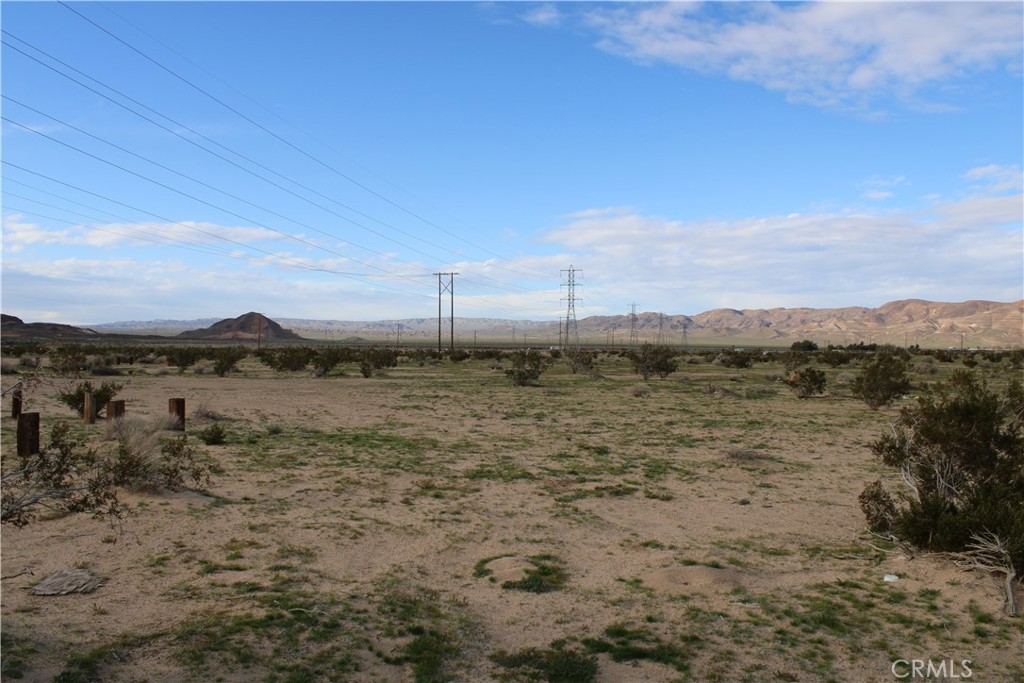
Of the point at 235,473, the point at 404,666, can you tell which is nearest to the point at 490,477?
the point at 235,473

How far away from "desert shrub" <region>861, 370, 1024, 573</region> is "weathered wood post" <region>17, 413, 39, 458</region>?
13.8 m

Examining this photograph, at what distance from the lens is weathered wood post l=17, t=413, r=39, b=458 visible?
12.6 metres

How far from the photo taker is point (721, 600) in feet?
26.2

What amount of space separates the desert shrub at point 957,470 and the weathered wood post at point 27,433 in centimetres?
1384

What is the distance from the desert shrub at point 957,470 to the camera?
8.74m

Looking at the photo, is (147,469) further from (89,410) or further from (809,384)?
(809,384)

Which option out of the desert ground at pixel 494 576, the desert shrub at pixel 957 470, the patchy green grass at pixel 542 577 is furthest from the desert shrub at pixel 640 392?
the patchy green grass at pixel 542 577

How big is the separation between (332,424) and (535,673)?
52.7 feet

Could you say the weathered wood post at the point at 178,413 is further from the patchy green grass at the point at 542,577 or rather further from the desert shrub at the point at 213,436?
the patchy green grass at the point at 542,577

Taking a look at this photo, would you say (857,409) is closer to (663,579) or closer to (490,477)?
(490,477)

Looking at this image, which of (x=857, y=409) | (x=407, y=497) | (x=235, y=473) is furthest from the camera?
(x=857, y=409)

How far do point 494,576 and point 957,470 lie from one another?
6679mm

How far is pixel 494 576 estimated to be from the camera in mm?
8664

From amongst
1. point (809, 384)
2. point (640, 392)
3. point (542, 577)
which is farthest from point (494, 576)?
point (809, 384)
